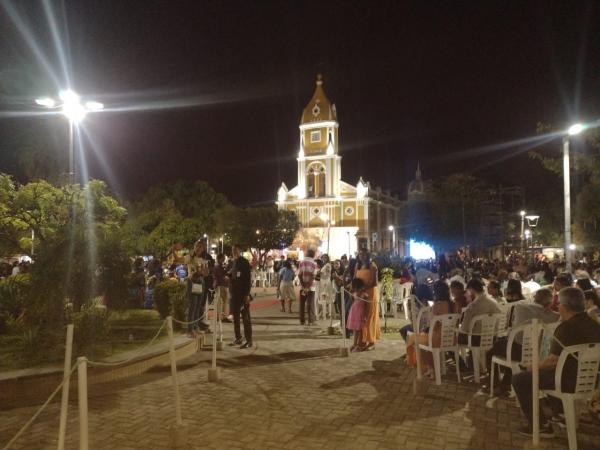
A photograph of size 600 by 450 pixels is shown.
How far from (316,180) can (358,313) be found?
52.4 m

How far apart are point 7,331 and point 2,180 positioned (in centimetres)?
368

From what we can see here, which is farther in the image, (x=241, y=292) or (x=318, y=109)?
(x=318, y=109)

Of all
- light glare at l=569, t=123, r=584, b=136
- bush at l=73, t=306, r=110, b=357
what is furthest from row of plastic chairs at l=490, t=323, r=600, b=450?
light glare at l=569, t=123, r=584, b=136

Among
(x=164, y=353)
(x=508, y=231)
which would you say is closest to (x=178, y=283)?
(x=164, y=353)

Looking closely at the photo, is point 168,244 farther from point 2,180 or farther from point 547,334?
point 547,334

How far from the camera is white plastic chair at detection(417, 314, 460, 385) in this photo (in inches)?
241

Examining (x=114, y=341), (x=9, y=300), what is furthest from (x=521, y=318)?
(x=9, y=300)

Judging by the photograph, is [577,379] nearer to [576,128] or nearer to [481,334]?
[481,334]

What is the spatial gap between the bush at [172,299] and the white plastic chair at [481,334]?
18.6 feet

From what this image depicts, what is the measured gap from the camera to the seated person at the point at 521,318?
17.7ft

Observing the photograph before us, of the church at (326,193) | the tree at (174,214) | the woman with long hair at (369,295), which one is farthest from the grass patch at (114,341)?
the church at (326,193)

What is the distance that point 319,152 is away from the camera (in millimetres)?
59156

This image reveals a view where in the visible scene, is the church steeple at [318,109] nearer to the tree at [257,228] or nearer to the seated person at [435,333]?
the tree at [257,228]

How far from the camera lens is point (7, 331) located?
A: 8609mm
